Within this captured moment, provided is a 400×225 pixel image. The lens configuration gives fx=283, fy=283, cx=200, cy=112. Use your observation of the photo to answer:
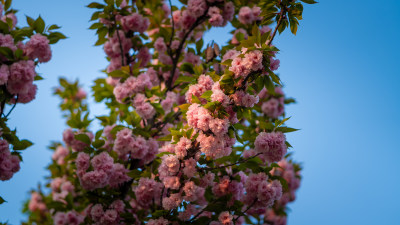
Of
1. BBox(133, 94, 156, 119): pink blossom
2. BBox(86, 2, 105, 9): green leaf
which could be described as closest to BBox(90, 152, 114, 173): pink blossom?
BBox(133, 94, 156, 119): pink blossom

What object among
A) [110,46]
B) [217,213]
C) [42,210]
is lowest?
[217,213]

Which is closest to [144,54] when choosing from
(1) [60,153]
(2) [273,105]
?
(2) [273,105]

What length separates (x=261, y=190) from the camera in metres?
2.96

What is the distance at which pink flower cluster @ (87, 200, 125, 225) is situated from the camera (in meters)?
3.20

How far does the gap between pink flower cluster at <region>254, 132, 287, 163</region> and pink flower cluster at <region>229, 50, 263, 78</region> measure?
0.63 metres

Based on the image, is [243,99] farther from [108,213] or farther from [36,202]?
[36,202]

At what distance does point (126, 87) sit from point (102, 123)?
886mm

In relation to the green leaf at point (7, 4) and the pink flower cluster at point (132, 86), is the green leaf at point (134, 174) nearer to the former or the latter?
the pink flower cluster at point (132, 86)

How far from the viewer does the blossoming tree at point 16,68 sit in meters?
2.81

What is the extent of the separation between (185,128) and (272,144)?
0.80m

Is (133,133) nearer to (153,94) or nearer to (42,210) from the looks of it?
(153,94)

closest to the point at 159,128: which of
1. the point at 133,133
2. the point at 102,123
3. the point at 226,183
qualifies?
the point at 133,133

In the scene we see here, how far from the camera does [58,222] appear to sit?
13.2ft

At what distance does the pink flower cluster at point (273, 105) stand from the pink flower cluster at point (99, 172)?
280cm
